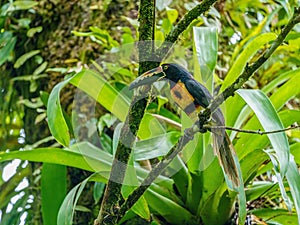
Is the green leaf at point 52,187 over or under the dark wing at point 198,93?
under

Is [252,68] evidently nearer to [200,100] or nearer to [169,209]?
[200,100]

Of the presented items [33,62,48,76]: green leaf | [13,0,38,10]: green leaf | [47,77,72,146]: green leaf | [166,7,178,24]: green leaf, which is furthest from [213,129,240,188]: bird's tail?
[13,0,38,10]: green leaf

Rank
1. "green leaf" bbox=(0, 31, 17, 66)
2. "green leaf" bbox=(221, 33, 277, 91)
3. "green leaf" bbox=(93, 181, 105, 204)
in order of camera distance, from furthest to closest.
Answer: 1. "green leaf" bbox=(0, 31, 17, 66)
2. "green leaf" bbox=(93, 181, 105, 204)
3. "green leaf" bbox=(221, 33, 277, 91)

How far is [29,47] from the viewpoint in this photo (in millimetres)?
1666

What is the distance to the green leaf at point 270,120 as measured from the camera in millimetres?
707

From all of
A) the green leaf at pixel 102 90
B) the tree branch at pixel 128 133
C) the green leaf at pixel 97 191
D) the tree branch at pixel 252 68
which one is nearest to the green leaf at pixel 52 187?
the green leaf at pixel 97 191

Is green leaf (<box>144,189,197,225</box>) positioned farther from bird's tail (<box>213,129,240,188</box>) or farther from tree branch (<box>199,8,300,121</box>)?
tree branch (<box>199,8,300,121</box>)

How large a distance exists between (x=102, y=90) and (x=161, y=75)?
1.12 feet

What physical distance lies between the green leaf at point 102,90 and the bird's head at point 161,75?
10.2 inches

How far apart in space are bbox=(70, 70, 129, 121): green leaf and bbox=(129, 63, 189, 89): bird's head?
0.26 metres

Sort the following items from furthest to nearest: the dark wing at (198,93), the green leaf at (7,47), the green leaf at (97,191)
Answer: the green leaf at (7,47) < the green leaf at (97,191) < the dark wing at (198,93)

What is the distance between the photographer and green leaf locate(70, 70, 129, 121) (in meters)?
0.93

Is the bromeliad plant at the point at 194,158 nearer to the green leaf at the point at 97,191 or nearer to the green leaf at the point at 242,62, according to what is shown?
the green leaf at the point at 242,62

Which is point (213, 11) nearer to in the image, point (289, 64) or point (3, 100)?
point (289, 64)
